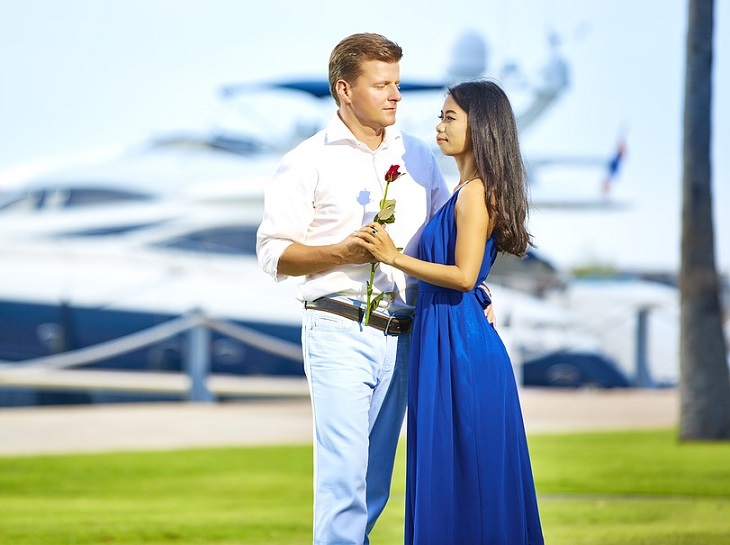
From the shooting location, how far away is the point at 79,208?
19953 mm

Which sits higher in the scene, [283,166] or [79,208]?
[79,208]

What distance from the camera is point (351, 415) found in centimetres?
337

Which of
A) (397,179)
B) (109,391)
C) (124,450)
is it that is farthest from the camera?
(109,391)

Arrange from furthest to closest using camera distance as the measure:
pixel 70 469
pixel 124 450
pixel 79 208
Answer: pixel 79 208 < pixel 124 450 < pixel 70 469

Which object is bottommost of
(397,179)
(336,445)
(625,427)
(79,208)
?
(625,427)

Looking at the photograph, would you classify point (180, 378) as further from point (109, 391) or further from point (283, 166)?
point (283, 166)

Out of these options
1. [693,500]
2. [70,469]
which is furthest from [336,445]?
[70,469]

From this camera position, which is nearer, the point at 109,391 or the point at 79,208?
the point at 109,391

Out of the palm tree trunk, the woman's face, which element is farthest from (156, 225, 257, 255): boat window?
the woman's face

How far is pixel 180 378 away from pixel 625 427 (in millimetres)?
7018

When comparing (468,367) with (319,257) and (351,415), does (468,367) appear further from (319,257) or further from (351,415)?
(319,257)

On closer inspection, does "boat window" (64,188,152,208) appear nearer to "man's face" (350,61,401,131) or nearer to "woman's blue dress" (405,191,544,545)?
"man's face" (350,61,401,131)

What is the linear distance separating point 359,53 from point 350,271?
0.61 meters

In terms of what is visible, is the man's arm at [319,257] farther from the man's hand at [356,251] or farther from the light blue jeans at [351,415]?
the light blue jeans at [351,415]
